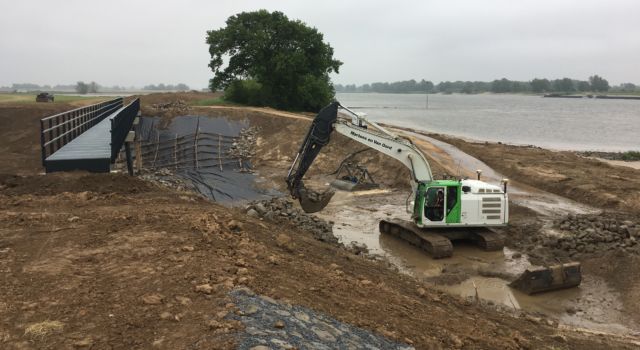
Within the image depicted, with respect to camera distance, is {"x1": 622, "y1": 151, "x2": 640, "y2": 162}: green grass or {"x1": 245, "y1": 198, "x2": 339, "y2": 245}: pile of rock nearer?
{"x1": 245, "y1": 198, "x2": 339, "y2": 245}: pile of rock

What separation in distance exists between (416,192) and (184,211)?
8464 millimetres

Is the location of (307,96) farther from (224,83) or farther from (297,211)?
(297,211)

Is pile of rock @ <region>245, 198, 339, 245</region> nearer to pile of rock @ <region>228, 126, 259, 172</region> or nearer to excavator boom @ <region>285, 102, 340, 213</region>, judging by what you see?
excavator boom @ <region>285, 102, 340, 213</region>

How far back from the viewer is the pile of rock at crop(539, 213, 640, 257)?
51.7 ft

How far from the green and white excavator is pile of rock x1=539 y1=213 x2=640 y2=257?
85.3 inches

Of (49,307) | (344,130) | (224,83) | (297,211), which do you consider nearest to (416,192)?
(344,130)

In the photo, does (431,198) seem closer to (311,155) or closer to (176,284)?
(311,155)

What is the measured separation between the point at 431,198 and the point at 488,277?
303cm

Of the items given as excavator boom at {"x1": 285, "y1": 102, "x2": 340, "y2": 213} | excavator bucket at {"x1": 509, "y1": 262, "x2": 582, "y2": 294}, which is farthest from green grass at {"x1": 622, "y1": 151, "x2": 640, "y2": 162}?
excavator boom at {"x1": 285, "y1": 102, "x2": 340, "y2": 213}

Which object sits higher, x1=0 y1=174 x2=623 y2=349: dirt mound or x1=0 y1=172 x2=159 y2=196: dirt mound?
x1=0 y1=172 x2=159 y2=196: dirt mound

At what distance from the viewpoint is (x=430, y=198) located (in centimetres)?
1592

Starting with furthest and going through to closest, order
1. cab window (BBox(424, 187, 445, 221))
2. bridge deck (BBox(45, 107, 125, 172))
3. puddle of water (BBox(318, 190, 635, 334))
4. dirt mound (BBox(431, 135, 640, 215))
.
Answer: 1. dirt mound (BBox(431, 135, 640, 215))
2. cab window (BBox(424, 187, 445, 221))
3. bridge deck (BBox(45, 107, 125, 172))
4. puddle of water (BBox(318, 190, 635, 334))

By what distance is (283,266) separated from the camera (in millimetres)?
8742

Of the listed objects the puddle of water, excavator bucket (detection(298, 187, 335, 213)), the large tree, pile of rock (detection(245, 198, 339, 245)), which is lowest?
the puddle of water
